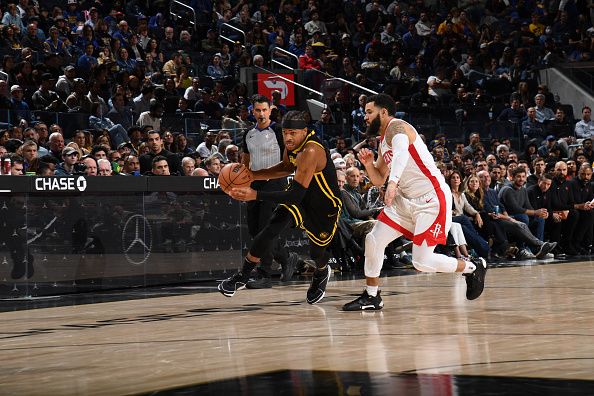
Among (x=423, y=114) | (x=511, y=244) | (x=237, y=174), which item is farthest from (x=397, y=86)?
(x=237, y=174)

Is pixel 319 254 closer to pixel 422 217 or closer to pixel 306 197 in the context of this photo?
pixel 306 197

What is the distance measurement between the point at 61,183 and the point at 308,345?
221 inches

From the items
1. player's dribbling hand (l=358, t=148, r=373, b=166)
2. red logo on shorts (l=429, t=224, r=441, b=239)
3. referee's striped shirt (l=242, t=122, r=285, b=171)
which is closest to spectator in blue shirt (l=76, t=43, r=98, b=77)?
referee's striped shirt (l=242, t=122, r=285, b=171)

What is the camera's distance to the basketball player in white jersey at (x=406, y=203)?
8906mm

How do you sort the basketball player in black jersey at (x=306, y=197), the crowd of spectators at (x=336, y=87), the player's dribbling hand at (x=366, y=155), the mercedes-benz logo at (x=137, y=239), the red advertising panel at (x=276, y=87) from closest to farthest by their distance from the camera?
the player's dribbling hand at (x=366, y=155) → the basketball player in black jersey at (x=306, y=197) → the mercedes-benz logo at (x=137, y=239) → the crowd of spectators at (x=336, y=87) → the red advertising panel at (x=276, y=87)

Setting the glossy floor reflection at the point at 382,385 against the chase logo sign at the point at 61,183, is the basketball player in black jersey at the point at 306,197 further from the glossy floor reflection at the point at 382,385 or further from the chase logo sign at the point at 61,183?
the glossy floor reflection at the point at 382,385

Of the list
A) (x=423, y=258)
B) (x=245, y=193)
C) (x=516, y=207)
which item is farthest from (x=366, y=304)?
(x=516, y=207)

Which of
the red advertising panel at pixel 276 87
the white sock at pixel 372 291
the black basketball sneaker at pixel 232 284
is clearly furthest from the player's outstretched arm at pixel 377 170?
the red advertising panel at pixel 276 87

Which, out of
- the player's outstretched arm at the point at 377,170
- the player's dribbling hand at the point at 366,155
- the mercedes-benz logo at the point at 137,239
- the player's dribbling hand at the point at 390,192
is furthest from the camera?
the mercedes-benz logo at the point at 137,239

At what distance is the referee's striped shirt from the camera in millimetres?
11258

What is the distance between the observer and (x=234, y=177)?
9352mm

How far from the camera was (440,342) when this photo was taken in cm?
680

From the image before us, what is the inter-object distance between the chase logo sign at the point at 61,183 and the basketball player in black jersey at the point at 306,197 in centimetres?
274

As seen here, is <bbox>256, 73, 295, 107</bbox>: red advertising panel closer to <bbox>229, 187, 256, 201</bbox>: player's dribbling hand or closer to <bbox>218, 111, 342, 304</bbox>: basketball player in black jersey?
<bbox>218, 111, 342, 304</bbox>: basketball player in black jersey
